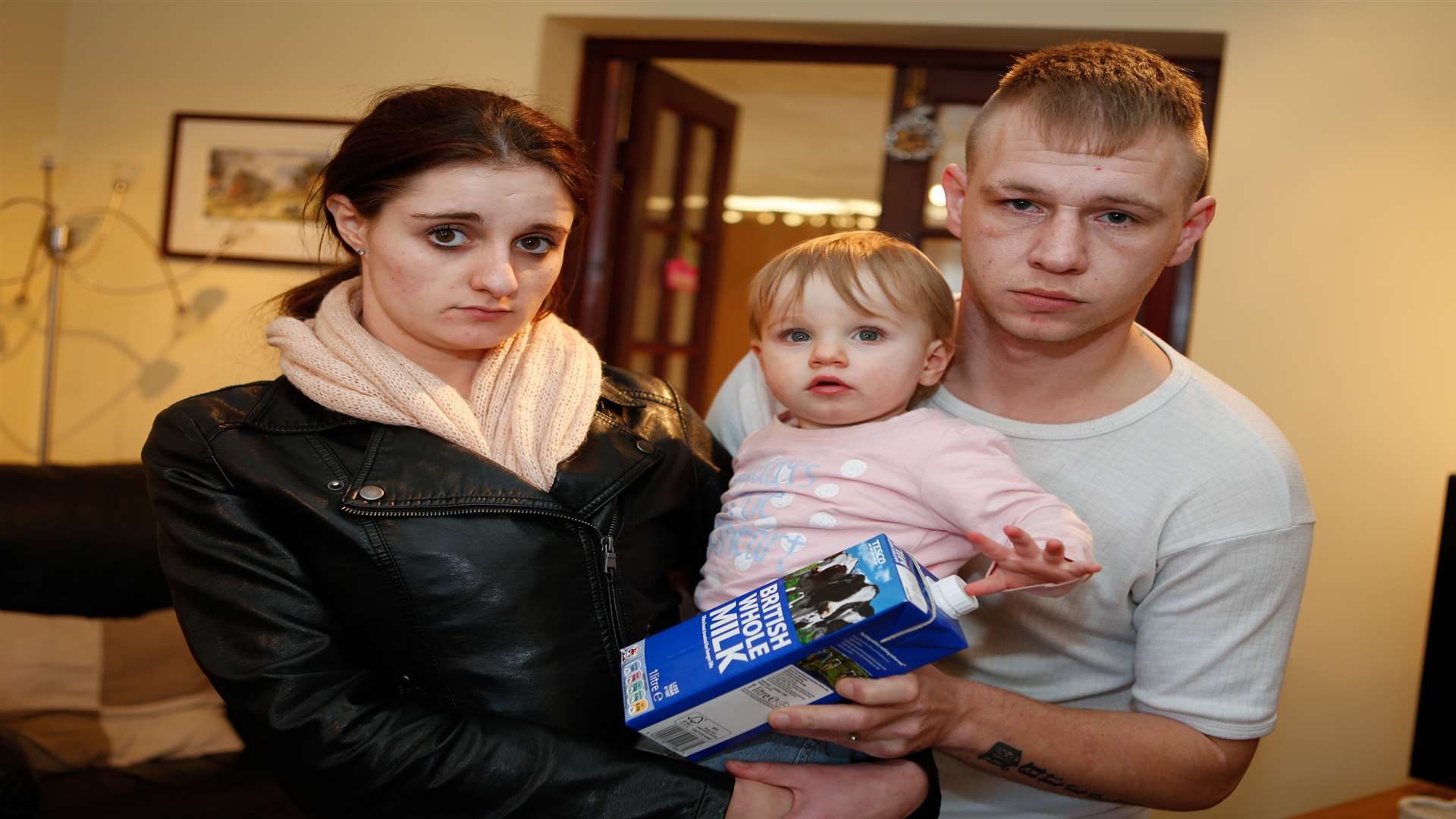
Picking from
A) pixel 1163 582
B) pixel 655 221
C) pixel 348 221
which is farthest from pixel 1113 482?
pixel 655 221

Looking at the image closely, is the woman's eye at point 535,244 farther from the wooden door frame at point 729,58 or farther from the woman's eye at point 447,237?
the wooden door frame at point 729,58

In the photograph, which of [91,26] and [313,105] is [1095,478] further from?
[91,26]

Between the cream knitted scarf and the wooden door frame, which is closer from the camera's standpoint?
the cream knitted scarf

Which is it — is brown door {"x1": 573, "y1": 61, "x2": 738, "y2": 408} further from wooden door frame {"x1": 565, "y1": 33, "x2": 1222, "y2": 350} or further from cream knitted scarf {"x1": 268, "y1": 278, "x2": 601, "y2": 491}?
cream knitted scarf {"x1": 268, "y1": 278, "x2": 601, "y2": 491}

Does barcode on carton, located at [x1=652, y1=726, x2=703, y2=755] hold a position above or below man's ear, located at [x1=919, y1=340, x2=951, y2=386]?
below

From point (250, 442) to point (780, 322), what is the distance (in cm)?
66

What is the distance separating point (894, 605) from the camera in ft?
3.53

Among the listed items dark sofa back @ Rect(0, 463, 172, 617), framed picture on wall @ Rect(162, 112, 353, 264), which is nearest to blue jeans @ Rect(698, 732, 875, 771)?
dark sofa back @ Rect(0, 463, 172, 617)

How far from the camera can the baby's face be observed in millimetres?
1438

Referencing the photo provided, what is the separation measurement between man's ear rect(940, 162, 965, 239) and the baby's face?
209mm

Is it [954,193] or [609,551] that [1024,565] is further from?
[954,193]

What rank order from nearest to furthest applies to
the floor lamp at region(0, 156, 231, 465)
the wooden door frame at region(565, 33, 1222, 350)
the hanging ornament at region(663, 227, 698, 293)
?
the wooden door frame at region(565, 33, 1222, 350)
the floor lamp at region(0, 156, 231, 465)
the hanging ornament at region(663, 227, 698, 293)

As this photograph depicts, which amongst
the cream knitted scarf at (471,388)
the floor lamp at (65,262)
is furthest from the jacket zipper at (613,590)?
the floor lamp at (65,262)

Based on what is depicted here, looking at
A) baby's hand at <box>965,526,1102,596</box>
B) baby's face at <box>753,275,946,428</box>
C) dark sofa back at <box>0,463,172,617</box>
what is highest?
baby's face at <box>753,275,946,428</box>
